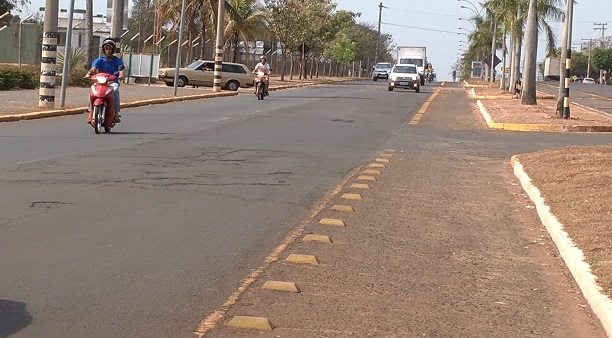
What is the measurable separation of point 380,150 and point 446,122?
1015 centimetres

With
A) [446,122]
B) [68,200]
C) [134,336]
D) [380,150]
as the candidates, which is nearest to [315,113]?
[446,122]

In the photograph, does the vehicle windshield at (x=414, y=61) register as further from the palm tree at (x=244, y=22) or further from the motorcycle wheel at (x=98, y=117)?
the motorcycle wheel at (x=98, y=117)

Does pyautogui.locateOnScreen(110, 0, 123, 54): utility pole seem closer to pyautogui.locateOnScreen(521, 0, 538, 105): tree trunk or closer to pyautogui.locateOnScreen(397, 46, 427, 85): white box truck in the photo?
pyautogui.locateOnScreen(521, 0, 538, 105): tree trunk

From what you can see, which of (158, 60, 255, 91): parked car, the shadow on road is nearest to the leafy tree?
(158, 60, 255, 91): parked car

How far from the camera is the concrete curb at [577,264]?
668cm

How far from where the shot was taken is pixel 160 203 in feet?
33.3

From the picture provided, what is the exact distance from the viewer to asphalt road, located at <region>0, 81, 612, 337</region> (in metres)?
6.38

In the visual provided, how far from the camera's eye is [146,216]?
368 inches

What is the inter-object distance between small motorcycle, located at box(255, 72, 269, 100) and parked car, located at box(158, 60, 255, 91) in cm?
906

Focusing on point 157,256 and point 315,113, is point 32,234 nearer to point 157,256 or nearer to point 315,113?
point 157,256

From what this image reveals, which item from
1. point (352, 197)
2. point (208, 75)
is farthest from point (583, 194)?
point (208, 75)

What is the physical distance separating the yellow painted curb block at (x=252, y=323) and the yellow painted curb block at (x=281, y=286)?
83 cm

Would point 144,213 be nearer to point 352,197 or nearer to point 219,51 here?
point 352,197

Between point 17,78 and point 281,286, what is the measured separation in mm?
27275
